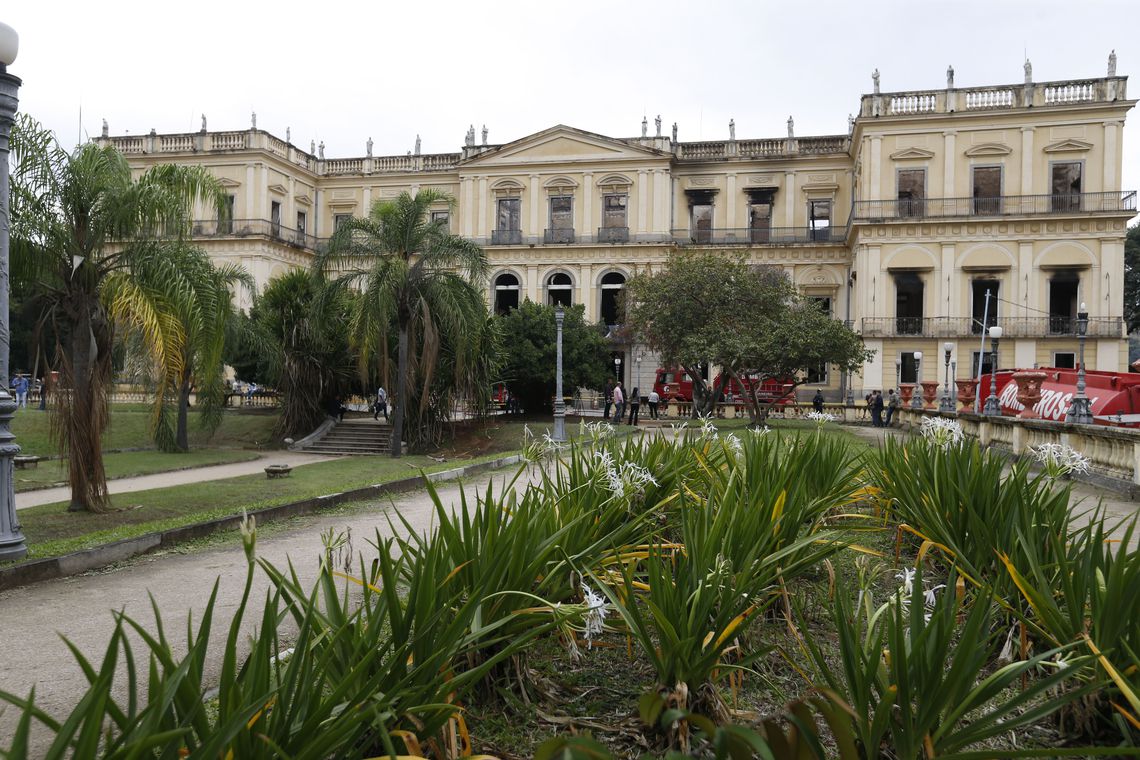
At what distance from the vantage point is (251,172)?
40.4 m

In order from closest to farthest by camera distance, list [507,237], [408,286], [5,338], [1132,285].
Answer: [5,338]
[408,286]
[507,237]
[1132,285]

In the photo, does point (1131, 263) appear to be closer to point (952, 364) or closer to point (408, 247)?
point (952, 364)

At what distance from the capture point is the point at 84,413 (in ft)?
28.5

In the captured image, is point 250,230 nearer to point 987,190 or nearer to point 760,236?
point 760,236

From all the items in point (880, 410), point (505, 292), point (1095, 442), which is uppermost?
point (505, 292)

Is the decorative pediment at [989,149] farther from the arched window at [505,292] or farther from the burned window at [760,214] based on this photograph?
the arched window at [505,292]

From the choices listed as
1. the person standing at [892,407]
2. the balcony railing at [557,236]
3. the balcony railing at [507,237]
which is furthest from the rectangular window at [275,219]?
the person standing at [892,407]

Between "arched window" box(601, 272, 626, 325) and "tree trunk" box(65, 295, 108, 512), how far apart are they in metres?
31.8

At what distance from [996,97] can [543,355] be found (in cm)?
2259

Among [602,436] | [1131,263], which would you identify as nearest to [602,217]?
[1131,263]

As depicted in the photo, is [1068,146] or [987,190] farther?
[987,190]

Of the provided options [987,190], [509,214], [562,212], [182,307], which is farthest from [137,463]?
[987,190]

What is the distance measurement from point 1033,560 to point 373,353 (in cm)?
1615

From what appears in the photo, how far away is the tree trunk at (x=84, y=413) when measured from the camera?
8.64 meters
